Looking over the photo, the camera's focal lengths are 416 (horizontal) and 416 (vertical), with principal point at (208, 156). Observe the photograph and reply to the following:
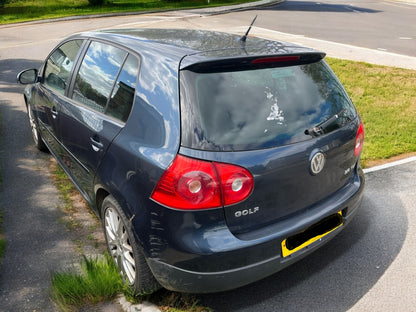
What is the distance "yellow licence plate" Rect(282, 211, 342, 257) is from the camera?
8.52ft

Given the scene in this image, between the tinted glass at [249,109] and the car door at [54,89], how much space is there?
1.86m

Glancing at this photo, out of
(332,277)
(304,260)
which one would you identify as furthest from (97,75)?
(332,277)

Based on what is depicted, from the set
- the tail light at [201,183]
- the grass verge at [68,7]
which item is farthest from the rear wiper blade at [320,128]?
the grass verge at [68,7]

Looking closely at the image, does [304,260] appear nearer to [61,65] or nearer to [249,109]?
[249,109]

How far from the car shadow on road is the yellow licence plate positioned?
43cm

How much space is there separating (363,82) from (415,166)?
3693 millimetres

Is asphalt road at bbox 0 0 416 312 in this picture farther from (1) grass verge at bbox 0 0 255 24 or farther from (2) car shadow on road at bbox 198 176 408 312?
(1) grass verge at bbox 0 0 255 24

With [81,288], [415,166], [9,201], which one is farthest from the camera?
[415,166]

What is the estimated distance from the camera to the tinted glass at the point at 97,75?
3.13 meters

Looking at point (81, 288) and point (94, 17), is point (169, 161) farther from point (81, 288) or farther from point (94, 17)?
point (94, 17)

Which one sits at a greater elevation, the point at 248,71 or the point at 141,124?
the point at 248,71

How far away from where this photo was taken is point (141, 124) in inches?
104

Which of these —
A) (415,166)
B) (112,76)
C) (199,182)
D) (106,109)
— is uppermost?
(112,76)

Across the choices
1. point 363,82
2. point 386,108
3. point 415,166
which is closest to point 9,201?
point 415,166
